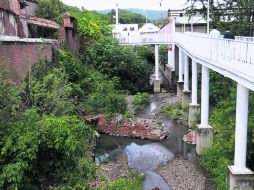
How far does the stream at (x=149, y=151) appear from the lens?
16312 millimetres

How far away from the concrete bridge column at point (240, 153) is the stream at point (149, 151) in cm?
324

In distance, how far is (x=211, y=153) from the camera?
1712 centimetres

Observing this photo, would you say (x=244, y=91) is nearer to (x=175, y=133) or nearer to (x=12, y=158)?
(x=12, y=158)

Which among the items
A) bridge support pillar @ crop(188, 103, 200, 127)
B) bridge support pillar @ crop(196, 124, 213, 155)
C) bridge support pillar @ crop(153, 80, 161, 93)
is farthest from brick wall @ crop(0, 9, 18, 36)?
bridge support pillar @ crop(153, 80, 161, 93)

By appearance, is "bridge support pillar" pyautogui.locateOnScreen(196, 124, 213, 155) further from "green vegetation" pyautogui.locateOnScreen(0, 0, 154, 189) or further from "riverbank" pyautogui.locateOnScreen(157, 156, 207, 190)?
Result: "green vegetation" pyautogui.locateOnScreen(0, 0, 154, 189)

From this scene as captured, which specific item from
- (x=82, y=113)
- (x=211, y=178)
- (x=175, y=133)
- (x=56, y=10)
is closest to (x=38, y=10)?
(x=56, y=10)

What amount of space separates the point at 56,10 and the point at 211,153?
2118 centimetres

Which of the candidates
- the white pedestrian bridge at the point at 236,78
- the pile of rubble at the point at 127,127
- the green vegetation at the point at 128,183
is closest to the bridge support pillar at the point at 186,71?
the pile of rubble at the point at 127,127

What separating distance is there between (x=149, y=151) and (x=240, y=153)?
793cm

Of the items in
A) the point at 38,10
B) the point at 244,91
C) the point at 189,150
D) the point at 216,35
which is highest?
the point at 38,10

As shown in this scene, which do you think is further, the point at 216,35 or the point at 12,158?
the point at 216,35

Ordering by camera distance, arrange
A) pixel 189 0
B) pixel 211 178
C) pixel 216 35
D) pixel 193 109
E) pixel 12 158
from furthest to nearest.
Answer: pixel 189 0 → pixel 193 109 → pixel 211 178 → pixel 216 35 → pixel 12 158

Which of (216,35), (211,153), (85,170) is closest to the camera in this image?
(85,170)

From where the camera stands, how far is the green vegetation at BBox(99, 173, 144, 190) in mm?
13946
